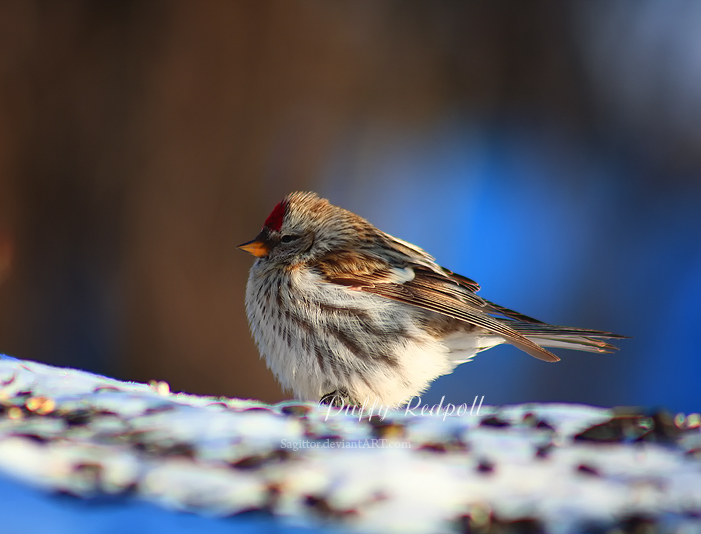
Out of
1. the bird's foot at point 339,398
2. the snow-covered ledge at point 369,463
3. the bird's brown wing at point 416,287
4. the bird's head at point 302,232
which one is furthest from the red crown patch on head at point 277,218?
the snow-covered ledge at point 369,463

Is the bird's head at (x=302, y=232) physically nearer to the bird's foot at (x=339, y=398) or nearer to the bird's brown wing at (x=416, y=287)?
the bird's brown wing at (x=416, y=287)

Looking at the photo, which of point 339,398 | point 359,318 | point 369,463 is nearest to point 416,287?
point 359,318

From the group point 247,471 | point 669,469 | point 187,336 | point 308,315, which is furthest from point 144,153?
point 669,469

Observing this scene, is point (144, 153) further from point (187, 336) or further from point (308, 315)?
point (308, 315)

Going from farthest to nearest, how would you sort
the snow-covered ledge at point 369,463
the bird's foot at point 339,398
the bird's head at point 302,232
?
the bird's head at point 302,232, the bird's foot at point 339,398, the snow-covered ledge at point 369,463

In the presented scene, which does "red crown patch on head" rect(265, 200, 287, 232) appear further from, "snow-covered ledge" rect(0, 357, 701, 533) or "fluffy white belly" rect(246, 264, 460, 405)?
"snow-covered ledge" rect(0, 357, 701, 533)

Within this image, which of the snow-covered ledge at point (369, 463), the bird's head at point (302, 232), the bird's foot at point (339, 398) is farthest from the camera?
the bird's head at point (302, 232)

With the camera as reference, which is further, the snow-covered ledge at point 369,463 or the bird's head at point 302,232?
the bird's head at point 302,232

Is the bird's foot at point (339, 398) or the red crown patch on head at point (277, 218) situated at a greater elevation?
the red crown patch on head at point (277, 218)
